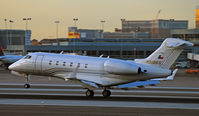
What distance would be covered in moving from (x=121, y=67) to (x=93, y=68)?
2512 millimetres

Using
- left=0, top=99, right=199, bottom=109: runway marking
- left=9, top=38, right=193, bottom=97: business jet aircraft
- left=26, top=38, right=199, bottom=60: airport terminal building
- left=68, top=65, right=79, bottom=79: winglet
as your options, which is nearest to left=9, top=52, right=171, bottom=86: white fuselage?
left=9, top=38, right=193, bottom=97: business jet aircraft

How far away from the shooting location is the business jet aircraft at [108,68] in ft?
106

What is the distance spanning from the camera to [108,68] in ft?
107

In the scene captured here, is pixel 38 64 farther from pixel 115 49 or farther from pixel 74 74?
pixel 115 49

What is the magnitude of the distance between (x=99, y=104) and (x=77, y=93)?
799 cm

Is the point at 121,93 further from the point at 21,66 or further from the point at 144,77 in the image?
the point at 21,66

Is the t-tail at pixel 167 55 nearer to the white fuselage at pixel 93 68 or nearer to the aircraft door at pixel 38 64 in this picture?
the white fuselage at pixel 93 68

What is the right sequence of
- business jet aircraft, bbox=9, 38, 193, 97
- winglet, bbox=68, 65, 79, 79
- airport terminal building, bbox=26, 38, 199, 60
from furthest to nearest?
airport terminal building, bbox=26, 38, 199, 60 < winglet, bbox=68, 65, 79, 79 < business jet aircraft, bbox=9, 38, 193, 97

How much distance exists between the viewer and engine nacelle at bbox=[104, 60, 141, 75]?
31.7 meters

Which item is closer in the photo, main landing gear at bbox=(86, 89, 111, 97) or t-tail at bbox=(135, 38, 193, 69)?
t-tail at bbox=(135, 38, 193, 69)

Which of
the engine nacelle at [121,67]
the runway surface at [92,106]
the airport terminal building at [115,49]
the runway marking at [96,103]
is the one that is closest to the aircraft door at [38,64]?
the runway surface at [92,106]

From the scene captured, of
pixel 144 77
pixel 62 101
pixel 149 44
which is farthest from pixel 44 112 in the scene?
pixel 149 44

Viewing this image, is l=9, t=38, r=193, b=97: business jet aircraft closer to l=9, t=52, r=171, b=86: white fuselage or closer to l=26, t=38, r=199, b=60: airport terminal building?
l=9, t=52, r=171, b=86: white fuselage

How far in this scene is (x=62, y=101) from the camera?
29.7 meters
